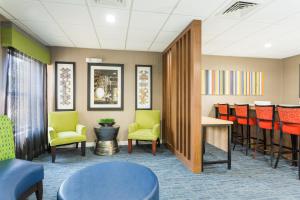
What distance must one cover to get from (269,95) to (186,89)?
3.96 meters

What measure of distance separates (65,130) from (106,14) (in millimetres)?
2802

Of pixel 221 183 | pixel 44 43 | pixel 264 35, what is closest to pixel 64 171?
pixel 221 183

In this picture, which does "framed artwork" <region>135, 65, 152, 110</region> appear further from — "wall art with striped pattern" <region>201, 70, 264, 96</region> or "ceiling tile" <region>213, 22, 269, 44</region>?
"ceiling tile" <region>213, 22, 269, 44</region>

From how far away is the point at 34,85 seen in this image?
4023 mm

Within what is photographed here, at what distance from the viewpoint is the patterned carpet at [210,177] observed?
2.47 m

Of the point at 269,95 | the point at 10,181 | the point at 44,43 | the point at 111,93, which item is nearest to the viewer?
the point at 10,181

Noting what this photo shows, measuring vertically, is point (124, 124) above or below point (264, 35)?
below

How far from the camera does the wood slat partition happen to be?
3146 mm

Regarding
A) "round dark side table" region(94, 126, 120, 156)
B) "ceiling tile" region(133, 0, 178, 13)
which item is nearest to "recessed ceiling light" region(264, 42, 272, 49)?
"ceiling tile" region(133, 0, 178, 13)

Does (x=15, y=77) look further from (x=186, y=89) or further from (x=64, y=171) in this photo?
(x=186, y=89)

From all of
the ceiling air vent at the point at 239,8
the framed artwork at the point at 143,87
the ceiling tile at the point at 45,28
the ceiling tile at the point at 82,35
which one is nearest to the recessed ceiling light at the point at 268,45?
the ceiling air vent at the point at 239,8

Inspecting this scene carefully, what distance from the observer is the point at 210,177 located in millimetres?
2971

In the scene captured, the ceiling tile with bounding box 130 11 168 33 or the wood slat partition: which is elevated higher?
the ceiling tile with bounding box 130 11 168 33

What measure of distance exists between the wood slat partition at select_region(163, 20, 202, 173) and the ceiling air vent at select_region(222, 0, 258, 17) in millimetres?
475
